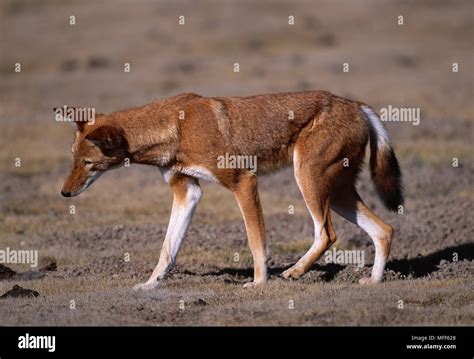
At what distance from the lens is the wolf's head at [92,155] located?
1088cm

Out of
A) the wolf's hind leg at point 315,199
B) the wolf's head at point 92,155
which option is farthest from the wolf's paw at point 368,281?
the wolf's head at point 92,155

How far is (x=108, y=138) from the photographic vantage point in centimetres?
1073

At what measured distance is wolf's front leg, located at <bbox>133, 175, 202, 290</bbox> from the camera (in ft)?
37.0

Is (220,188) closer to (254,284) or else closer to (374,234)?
(374,234)

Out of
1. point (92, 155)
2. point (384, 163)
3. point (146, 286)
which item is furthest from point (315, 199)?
point (92, 155)

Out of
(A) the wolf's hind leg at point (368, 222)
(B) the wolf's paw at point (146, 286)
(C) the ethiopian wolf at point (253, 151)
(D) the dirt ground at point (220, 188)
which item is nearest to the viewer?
(D) the dirt ground at point (220, 188)

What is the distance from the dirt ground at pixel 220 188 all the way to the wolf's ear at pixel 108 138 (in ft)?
5.03

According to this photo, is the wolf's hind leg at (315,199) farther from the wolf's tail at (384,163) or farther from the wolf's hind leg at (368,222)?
the wolf's tail at (384,163)

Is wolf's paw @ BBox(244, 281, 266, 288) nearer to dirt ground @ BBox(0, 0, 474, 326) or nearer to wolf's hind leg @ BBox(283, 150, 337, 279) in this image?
dirt ground @ BBox(0, 0, 474, 326)

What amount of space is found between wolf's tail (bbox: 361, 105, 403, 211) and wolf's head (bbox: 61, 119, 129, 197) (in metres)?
2.83

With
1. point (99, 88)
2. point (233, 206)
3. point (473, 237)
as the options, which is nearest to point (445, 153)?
point (233, 206)

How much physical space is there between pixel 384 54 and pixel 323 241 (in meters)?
28.1

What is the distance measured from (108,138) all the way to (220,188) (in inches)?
324

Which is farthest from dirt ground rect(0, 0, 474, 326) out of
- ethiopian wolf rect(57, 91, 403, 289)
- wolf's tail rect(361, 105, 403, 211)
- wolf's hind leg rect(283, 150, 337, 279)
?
wolf's tail rect(361, 105, 403, 211)
